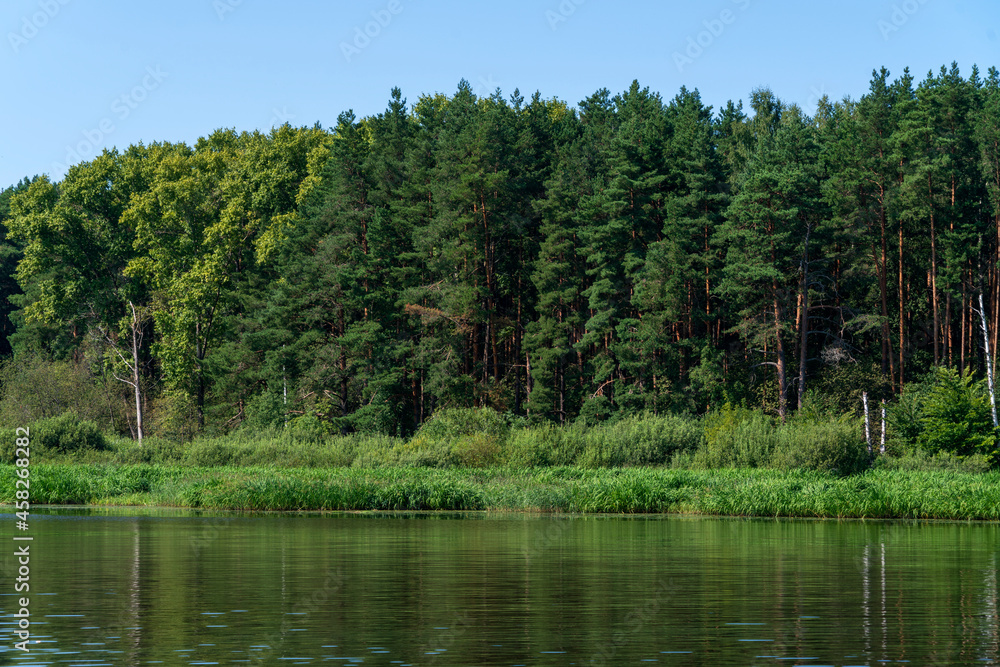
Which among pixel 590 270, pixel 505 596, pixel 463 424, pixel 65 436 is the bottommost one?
pixel 505 596

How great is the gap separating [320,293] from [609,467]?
89.6 feet

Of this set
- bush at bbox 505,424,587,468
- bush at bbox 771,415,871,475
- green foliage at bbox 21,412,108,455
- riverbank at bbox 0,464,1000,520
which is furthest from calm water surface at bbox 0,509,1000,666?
green foliage at bbox 21,412,108,455

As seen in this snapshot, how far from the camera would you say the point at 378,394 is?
3120 inches

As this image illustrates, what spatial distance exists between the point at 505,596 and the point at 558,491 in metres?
25.8

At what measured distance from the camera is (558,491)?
1913 inches

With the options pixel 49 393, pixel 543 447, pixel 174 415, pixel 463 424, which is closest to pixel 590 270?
pixel 463 424

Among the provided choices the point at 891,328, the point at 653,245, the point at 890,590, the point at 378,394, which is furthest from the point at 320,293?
the point at 890,590

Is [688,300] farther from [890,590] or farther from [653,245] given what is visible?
[890,590]

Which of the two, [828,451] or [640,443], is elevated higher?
[640,443]

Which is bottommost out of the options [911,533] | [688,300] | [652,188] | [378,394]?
[911,533]

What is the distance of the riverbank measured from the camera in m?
44.6

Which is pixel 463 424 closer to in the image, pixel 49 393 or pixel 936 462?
pixel 936 462

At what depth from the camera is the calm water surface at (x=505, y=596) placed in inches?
675

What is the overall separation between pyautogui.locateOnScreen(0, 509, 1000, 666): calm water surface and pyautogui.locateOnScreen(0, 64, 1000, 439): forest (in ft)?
122
